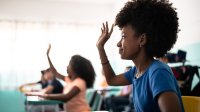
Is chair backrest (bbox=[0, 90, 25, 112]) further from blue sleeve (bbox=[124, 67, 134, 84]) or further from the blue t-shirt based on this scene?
the blue t-shirt

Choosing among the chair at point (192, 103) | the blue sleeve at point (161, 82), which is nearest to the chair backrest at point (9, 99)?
the chair at point (192, 103)

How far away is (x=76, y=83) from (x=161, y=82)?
5.40ft

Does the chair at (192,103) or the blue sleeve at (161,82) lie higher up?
the blue sleeve at (161,82)

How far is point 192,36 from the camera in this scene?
166 inches

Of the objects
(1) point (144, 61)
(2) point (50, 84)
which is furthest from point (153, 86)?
→ (2) point (50, 84)

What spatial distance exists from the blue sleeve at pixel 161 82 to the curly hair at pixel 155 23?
0.17 meters

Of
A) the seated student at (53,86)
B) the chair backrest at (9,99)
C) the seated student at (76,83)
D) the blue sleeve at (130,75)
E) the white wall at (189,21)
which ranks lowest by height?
the chair backrest at (9,99)

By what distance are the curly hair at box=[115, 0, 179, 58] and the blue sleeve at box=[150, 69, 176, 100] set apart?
0.17 m

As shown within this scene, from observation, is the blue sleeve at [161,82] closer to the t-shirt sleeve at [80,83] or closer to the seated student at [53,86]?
the t-shirt sleeve at [80,83]

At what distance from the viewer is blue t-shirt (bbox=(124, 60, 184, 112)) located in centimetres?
85

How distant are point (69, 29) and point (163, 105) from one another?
6.82 metres

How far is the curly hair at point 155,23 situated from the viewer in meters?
1.01

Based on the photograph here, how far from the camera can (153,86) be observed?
873 millimetres

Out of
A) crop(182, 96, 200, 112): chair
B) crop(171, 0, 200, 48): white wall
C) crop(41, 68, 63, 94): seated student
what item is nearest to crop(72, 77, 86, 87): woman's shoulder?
crop(182, 96, 200, 112): chair
